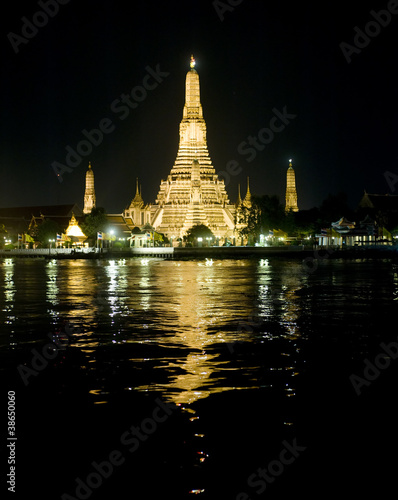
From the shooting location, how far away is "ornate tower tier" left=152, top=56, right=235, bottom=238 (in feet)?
372

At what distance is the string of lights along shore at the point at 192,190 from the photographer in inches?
4443

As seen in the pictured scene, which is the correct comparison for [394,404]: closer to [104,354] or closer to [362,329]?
[104,354]

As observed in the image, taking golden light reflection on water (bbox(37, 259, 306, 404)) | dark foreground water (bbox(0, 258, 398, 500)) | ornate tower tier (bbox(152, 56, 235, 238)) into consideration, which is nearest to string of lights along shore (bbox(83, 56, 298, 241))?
ornate tower tier (bbox(152, 56, 235, 238))

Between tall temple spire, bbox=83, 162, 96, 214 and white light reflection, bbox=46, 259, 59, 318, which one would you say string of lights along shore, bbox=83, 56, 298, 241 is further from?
white light reflection, bbox=46, 259, 59, 318

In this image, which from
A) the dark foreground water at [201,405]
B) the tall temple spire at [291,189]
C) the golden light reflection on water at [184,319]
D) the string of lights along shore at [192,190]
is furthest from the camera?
the tall temple spire at [291,189]

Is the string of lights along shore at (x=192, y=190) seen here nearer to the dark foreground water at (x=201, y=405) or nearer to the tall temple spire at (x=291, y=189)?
the tall temple spire at (x=291, y=189)

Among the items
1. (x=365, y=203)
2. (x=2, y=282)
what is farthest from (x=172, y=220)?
(x=2, y=282)

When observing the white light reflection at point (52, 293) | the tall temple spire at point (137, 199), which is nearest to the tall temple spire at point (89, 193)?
the tall temple spire at point (137, 199)

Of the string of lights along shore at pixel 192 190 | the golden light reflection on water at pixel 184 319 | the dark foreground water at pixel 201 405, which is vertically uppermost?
the string of lights along shore at pixel 192 190

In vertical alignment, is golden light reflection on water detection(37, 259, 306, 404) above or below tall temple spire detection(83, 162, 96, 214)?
below

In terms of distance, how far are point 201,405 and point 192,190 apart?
97199 millimetres

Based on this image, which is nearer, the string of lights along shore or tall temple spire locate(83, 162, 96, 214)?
the string of lights along shore

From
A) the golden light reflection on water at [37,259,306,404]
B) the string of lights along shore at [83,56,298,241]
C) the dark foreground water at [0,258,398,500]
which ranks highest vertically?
the string of lights along shore at [83,56,298,241]

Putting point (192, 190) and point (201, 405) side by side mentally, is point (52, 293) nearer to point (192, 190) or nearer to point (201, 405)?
point (201, 405)
